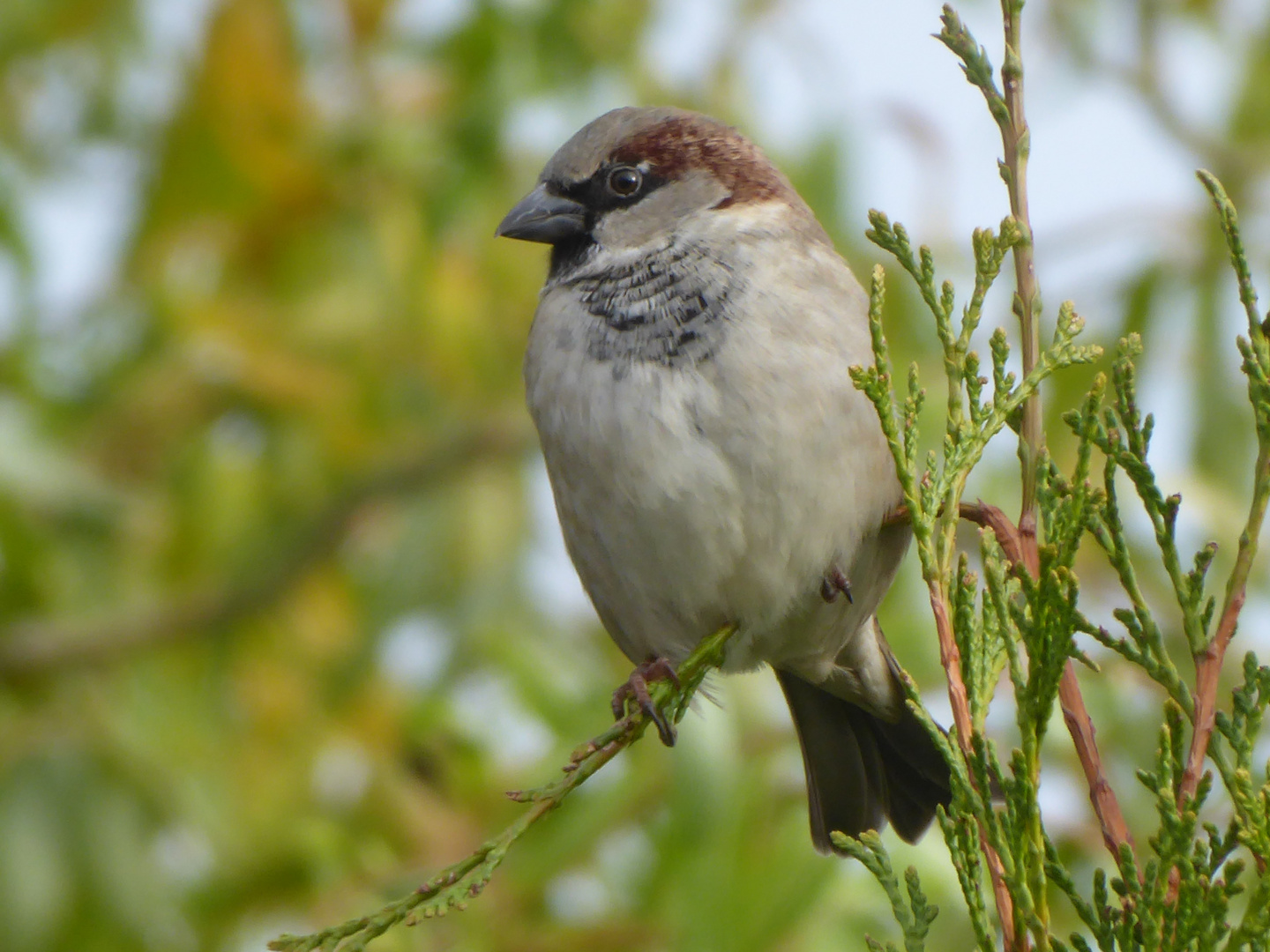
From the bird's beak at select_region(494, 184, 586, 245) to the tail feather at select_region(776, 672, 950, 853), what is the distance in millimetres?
976

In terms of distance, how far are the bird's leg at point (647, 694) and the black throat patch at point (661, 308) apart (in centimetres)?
46

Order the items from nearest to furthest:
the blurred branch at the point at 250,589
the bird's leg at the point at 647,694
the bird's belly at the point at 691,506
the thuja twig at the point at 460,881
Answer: the thuja twig at the point at 460,881 → the bird's leg at the point at 647,694 → the bird's belly at the point at 691,506 → the blurred branch at the point at 250,589

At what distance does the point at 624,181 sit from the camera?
2.72 m

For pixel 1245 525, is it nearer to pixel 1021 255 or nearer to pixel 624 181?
pixel 1021 255

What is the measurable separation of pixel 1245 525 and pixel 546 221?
153 cm

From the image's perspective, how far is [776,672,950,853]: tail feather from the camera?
2.73 m

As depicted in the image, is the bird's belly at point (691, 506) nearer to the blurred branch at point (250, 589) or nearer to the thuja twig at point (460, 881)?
the thuja twig at point (460, 881)

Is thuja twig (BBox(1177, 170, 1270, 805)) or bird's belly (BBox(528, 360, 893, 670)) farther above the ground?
bird's belly (BBox(528, 360, 893, 670))

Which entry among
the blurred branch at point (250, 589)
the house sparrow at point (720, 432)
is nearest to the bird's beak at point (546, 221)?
the house sparrow at point (720, 432)

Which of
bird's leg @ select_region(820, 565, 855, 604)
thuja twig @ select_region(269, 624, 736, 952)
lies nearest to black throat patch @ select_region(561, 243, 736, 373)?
bird's leg @ select_region(820, 565, 855, 604)

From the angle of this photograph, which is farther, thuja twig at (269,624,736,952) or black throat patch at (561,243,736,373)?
black throat patch at (561,243,736,373)

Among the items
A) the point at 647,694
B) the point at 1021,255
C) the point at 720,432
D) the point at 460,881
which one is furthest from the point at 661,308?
the point at 460,881

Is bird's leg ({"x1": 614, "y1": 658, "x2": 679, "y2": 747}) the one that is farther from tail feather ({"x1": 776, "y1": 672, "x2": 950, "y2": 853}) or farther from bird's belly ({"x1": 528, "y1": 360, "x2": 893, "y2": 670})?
tail feather ({"x1": 776, "y1": 672, "x2": 950, "y2": 853})

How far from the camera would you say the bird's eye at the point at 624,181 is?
271 centimetres
